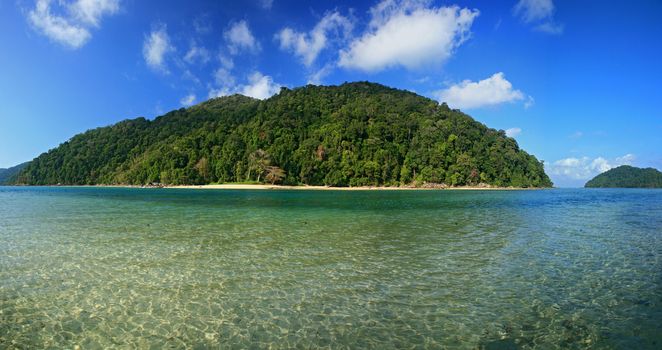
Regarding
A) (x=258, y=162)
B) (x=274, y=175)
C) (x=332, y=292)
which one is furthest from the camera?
(x=258, y=162)

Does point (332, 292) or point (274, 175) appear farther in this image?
point (274, 175)

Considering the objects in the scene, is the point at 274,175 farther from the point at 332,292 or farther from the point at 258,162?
the point at 332,292

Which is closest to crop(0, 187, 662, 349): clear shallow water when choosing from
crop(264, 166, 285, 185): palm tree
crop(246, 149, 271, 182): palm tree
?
crop(264, 166, 285, 185): palm tree

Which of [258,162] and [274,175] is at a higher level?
[258,162]

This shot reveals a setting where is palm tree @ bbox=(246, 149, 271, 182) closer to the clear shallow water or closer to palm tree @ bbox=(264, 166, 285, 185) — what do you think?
palm tree @ bbox=(264, 166, 285, 185)

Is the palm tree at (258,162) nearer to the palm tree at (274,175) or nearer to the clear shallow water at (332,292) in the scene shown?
the palm tree at (274,175)

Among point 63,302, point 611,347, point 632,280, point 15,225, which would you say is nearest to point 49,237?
point 15,225

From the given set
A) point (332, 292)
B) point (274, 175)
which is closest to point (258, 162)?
point (274, 175)

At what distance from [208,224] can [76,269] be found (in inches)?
594

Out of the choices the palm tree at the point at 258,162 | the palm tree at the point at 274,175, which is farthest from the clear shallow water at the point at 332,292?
the palm tree at the point at 258,162

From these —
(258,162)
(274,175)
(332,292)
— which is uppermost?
(258,162)

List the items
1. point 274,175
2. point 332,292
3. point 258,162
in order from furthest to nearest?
1. point 258,162
2. point 274,175
3. point 332,292

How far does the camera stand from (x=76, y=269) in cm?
1439

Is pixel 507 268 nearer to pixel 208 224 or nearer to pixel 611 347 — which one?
pixel 611 347
